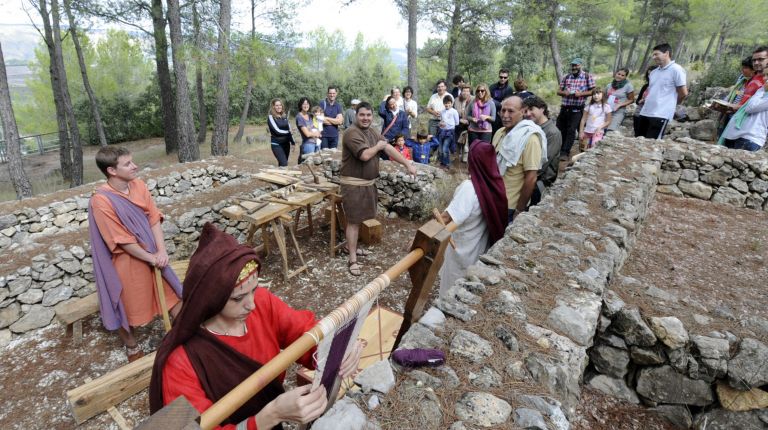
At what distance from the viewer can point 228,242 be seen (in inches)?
55.9

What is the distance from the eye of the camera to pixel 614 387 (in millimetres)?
2490

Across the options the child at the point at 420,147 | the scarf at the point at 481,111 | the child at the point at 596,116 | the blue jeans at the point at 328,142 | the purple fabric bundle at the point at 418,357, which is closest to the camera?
the purple fabric bundle at the point at 418,357

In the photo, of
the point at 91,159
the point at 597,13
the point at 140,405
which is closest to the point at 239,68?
the point at 140,405

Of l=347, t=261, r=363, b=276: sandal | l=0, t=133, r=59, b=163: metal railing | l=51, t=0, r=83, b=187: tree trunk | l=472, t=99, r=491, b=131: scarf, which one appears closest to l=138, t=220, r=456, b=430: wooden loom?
l=347, t=261, r=363, b=276: sandal

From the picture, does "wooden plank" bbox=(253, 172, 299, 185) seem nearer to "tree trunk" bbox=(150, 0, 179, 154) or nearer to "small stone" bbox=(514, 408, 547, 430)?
"small stone" bbox=(514, 408, 547, 430)

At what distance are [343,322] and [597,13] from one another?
2265cm

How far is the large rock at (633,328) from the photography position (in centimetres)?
232

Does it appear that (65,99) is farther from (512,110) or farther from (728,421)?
(728,421)

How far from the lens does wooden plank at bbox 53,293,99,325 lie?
3734 mm

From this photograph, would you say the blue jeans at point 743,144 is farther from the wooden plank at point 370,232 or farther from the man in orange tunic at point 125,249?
the man in orange tunic at point 125,249

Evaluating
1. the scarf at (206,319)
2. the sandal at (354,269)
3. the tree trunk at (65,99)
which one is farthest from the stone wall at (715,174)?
the tree trunk at (65,99)

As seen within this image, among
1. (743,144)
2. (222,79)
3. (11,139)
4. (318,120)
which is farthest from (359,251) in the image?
(11,139)

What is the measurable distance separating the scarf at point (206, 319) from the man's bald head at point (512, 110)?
286 cm

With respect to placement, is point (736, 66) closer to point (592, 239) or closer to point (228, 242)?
point (592, 239)
